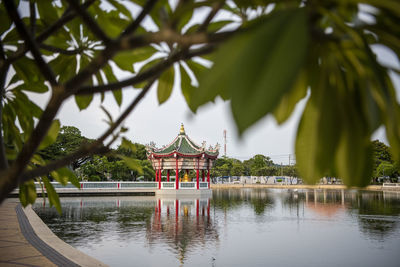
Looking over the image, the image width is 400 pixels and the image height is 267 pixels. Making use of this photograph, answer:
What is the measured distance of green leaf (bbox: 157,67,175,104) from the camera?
2.43 feet

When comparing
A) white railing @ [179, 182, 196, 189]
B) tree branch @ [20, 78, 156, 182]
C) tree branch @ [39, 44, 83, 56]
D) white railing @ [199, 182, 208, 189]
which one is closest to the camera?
tree branch @ [20, 78, 156, 182]

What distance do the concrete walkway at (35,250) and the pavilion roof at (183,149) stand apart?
15954 millimetres

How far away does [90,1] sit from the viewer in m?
0.66

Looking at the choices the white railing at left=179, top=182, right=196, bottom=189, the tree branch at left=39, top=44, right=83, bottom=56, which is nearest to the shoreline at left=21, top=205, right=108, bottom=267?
the tree branch at left=39, top=44, right=83, bottom=56

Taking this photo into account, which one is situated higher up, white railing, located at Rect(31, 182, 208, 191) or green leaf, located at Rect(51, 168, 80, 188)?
green leaf, located at Rect(51, 168, 80, 188)

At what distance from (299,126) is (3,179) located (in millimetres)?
414

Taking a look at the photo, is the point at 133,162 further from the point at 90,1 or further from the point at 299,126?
the point at 299,126

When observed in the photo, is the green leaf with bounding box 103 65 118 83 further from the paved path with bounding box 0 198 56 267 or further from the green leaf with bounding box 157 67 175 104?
the paved path with bounding box 0 198 56 267

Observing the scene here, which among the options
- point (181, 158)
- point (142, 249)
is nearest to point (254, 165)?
point (181, 158)

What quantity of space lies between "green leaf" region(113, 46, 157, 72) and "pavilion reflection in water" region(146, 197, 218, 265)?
683cm

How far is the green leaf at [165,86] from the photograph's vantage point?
74cm

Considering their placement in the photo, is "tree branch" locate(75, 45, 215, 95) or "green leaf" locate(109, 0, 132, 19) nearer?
"tree branch" locate(75, 45, 215, 95)

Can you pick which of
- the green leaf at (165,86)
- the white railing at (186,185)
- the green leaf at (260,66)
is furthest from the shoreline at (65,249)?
the white railing at (186,185)

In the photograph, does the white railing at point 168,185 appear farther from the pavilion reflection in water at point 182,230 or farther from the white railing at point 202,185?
the pavilion reflection in water at point 182,230
